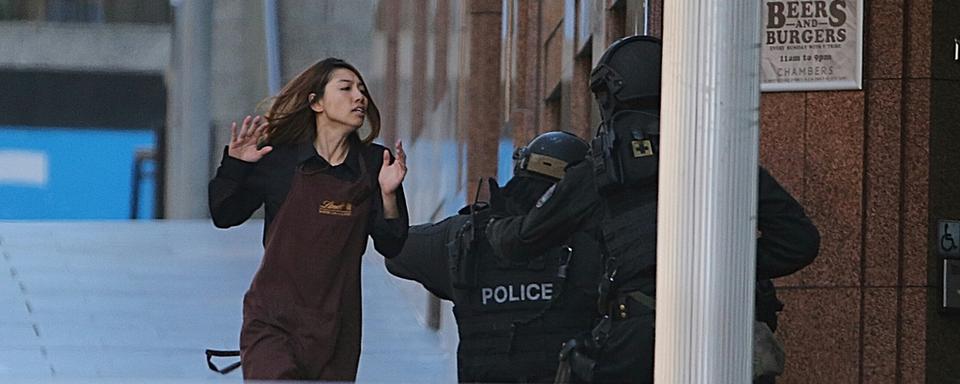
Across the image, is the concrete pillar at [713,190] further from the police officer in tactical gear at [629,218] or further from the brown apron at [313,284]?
the brown apron at [313,284]

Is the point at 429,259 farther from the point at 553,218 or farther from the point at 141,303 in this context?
the point at 141,303

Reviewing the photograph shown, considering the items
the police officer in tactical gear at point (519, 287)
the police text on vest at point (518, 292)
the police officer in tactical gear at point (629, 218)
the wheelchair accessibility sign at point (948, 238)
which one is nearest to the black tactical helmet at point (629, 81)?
the police officer in tactical gear at point (629, 218)

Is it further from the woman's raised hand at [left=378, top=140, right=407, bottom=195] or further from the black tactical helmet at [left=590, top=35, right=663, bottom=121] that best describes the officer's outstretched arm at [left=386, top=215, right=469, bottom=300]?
the black tactical helmet at [left=590, top=35, right=663, bottom=121]

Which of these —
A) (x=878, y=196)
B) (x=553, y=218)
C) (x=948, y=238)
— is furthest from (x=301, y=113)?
(x=948, y=238)

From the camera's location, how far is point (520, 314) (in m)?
7.75

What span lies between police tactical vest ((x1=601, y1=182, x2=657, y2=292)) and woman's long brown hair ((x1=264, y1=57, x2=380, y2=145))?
2.84 ft

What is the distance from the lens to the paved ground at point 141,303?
9.38 metres

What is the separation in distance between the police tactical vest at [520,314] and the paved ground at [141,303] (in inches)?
46.8

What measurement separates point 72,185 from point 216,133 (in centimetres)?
58

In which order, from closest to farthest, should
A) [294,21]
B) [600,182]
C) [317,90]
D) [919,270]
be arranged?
Result: 1. [600,182]
2. [317,90]
3. [919,270]
4. [294,21]

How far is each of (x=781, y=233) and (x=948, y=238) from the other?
1.55 metres

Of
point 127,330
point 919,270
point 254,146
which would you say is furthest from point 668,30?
point 127,330

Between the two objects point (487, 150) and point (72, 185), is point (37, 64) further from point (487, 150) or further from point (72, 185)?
point (487, 150)

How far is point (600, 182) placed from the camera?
646cm
